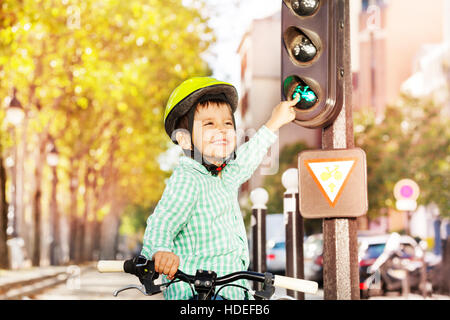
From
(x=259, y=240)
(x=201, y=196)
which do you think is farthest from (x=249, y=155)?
(x=259, y=240)

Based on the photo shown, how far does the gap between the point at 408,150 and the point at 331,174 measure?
115ft

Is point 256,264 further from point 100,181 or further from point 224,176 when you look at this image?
point 100,181

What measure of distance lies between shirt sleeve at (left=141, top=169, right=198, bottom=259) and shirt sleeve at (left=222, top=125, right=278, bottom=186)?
37cm

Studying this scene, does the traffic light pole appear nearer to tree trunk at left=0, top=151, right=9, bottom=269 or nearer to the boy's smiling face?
the boy's smiling face

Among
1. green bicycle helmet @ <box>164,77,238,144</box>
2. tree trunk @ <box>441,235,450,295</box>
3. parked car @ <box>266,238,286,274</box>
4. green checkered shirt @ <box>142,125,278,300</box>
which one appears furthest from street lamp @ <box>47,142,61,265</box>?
green checkered shirt @ <box>142,125,278,300</box>

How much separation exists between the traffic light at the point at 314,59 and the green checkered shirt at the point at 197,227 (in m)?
1.00

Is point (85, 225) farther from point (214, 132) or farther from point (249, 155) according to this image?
point (214, 132)

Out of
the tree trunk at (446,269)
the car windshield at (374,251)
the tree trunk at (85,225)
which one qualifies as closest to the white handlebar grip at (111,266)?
the car windshield at (374,251)

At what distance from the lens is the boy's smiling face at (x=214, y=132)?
2889mm

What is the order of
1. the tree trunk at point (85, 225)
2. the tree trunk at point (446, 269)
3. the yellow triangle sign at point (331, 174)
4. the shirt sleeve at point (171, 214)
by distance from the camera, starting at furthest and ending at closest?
the tree trunk at point (85, 225)
the tree trunk at point (446, 269)
the yellow triangle sign at point (331, 174)
the shirt sleeve at point (171, 214)

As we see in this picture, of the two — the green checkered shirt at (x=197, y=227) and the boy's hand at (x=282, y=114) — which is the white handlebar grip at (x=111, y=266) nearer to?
the green checkered shirt at (x=197, y=227)

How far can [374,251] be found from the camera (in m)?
15.4

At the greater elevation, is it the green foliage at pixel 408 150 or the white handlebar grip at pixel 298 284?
the green foliage at pixel 408 150

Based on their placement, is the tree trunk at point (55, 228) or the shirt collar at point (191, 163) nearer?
the shirt collar at point (191, 163)
